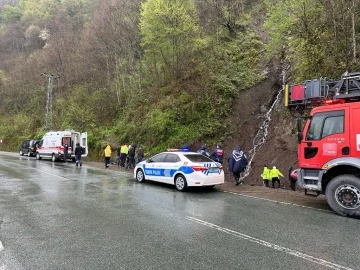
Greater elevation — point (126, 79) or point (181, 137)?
point (126, 79)

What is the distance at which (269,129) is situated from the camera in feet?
65.7

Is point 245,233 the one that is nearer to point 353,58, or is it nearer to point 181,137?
point 353,58

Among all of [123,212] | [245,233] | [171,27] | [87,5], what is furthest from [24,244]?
[87,5]

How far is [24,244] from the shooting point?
17.1 ft

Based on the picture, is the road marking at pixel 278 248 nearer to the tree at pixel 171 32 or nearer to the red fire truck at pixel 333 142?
the red fire truck at pixel 333 142

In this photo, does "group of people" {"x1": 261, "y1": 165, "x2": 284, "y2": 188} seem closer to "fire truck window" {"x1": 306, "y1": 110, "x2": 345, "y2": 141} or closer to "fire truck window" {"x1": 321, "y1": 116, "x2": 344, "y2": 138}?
"fire truck window" {"x1": 306, "y1": 110, "x2": 345, "y2": 141}

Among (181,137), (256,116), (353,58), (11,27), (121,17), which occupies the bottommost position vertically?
(181,137)

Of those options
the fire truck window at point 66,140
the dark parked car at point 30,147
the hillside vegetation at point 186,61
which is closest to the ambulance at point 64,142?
the fire truck window at point 66,140

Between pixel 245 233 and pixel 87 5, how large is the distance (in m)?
71.3

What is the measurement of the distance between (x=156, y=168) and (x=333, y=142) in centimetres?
687

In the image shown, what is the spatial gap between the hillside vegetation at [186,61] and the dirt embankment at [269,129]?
26.5 inches

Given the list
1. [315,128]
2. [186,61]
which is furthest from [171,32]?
[315,128]

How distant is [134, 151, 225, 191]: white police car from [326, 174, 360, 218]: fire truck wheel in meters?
4.17

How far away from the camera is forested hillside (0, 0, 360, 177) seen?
16.3 metres
